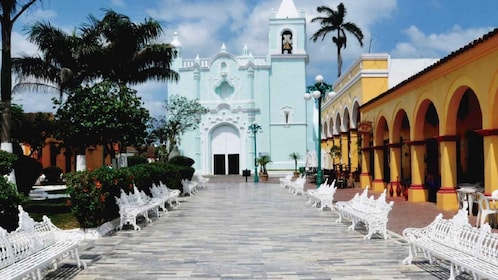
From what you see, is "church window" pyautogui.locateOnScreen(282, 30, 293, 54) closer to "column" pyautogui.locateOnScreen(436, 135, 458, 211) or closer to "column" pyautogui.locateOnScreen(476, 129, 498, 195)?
"column" pyautogui.locateOnScreen(436, 135, 458, 211)

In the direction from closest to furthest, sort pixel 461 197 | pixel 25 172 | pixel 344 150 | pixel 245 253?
1. pixel 245 253
2. pixel 461 197
3. pixel 25 172
4. pixel 344 150

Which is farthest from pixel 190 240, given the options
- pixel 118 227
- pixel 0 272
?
pixel 0 272

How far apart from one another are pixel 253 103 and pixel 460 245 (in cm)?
4747

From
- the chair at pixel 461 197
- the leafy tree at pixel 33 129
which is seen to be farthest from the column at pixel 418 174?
the leafy tree at pixel 33 129

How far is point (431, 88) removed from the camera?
54.5 feet

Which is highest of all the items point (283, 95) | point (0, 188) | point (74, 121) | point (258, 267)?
point (283, 95)

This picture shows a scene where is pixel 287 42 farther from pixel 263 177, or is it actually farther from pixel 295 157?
pixel 263 177

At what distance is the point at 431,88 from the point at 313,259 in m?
10.1

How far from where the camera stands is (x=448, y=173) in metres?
15.6

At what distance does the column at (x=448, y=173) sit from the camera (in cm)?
1548

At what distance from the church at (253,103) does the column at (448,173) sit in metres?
37.4

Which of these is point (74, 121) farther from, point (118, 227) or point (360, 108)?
point (360, 108)

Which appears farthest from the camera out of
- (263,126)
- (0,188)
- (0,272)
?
(263,126)

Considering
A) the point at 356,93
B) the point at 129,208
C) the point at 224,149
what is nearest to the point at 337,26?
the point at 224,149
